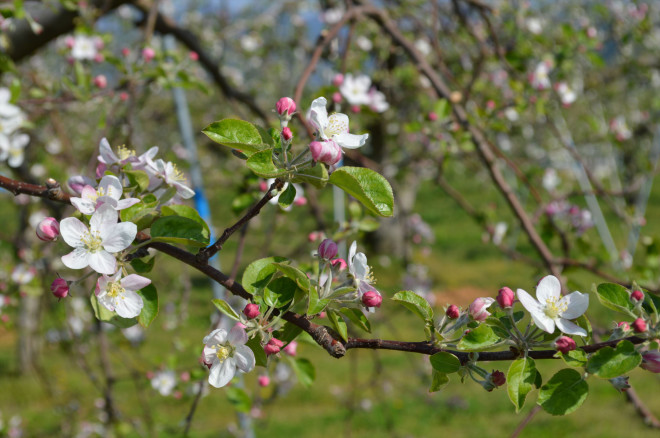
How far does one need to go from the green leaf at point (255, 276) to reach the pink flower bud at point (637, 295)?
0.46 metres

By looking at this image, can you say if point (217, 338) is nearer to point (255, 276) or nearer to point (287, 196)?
point (255, 276)

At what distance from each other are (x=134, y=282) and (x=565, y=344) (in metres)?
0.56

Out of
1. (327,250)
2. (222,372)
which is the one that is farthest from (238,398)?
(327,250)

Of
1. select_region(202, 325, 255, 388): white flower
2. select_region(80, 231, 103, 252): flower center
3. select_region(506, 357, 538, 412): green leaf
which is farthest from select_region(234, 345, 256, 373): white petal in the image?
select_region(506, 357, 538, 412): green leaf

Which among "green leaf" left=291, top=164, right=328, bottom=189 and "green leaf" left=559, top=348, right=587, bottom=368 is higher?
"green leaf" left=291, top=164, right=328, bottom=189

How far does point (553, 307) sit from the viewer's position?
0.79m

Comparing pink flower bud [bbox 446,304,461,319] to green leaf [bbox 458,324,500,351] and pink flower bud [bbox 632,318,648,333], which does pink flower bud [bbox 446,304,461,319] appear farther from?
pink flower bud [bbox 632,318,648,333]

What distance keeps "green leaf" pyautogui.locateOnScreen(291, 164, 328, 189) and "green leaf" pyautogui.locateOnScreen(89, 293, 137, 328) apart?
1.06 feet

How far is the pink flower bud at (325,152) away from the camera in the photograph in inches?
26.6

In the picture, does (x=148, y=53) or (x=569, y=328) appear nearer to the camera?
(x=569, y=328)

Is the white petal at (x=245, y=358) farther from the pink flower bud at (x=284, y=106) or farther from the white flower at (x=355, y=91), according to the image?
the white flower at (x=355, y=91)

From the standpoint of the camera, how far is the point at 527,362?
75 cm

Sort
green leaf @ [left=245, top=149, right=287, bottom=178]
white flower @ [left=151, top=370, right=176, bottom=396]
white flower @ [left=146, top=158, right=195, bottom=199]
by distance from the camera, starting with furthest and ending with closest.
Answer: white flower @ [left=151, top=370, right=176, bottom=396], white flower @ [left=146, top=158, right=195, bottom=199], green leaf @ [left=245, top=149, right=287, bottom=178]

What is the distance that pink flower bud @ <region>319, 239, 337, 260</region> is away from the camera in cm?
82
